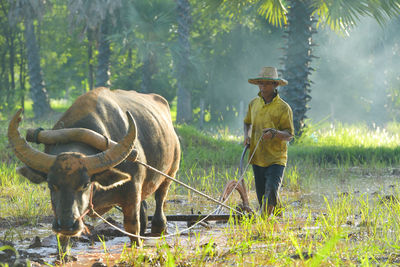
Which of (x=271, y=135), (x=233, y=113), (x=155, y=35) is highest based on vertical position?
(x=155, y=35)

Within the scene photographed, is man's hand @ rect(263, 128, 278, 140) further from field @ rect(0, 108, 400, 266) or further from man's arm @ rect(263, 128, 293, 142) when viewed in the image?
field @ rect(0, 108, 400, 266)

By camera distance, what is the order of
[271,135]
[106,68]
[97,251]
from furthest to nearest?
[106,68] → [271,135] → [97,251]

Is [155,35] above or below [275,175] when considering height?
above

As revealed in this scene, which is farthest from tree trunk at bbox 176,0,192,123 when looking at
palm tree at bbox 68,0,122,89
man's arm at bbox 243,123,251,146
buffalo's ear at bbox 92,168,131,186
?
buffalo's ear at bbox 92,168,131,186

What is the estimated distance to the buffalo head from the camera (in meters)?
3.99

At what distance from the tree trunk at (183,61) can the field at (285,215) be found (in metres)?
9.33

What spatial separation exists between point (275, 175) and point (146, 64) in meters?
20.2

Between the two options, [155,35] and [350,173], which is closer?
[350,173]

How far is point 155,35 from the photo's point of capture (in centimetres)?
2602

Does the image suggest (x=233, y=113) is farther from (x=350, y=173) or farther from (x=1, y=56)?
(x=350, y=173)

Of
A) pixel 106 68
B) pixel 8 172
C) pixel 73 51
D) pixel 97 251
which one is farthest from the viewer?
pixel 73 51

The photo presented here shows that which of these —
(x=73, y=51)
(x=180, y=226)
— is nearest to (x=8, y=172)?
(x=180, y=226)

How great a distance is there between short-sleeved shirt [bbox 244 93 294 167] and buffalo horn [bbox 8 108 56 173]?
2.91m

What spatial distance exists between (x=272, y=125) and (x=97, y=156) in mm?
2692
